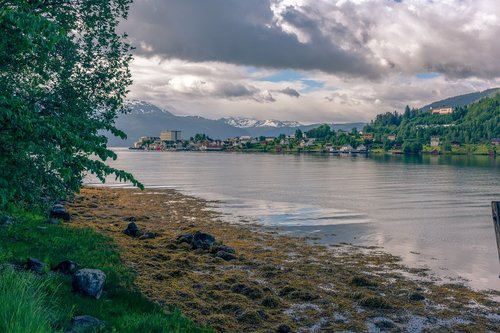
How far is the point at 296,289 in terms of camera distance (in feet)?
79.6

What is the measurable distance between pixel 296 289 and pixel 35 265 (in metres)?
13.3

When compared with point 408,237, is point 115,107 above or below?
above

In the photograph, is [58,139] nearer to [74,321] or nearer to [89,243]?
[74,321]

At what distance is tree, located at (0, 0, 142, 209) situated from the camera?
1176 cm

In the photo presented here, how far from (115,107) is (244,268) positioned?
568 inches

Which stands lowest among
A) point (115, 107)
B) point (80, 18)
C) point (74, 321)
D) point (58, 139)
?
point (74, 321)

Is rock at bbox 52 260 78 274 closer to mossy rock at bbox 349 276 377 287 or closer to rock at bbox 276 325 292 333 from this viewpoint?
rock at bbox 276 325 292 333

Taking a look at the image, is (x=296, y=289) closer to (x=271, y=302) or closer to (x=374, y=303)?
(x=271, y=302)

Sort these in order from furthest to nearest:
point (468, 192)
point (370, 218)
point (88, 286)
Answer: point (468, 192), point (370, 218), point (88, 286)

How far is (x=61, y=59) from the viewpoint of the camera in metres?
28.4

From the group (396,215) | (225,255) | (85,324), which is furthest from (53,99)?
(396,215)

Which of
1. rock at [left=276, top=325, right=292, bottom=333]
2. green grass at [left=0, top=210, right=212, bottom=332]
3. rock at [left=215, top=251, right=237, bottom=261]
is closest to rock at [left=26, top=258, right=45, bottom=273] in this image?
green grass at [left=0, top=210, right=212, bottom=332]

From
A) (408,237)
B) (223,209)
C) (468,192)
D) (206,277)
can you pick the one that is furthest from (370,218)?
(468,192)

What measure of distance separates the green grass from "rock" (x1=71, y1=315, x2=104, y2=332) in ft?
0.76
